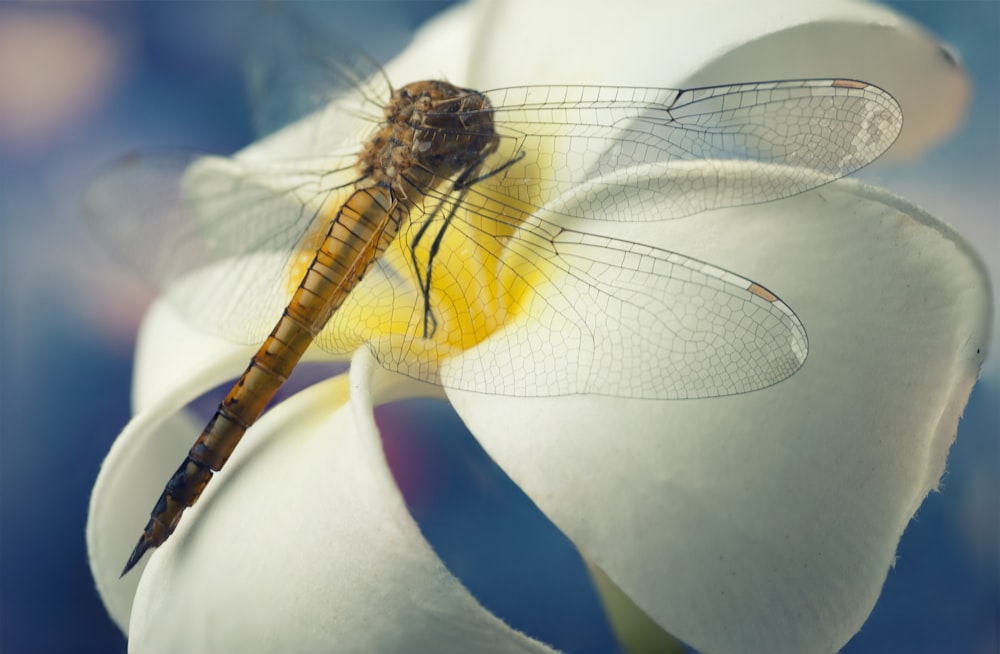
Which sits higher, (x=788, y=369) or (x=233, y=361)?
(x=788, y=369)

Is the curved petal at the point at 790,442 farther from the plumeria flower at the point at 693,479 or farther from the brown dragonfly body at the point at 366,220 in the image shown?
the brown dragonfly body at the point at 366,220

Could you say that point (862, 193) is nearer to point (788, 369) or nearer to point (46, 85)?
point (788, 369)

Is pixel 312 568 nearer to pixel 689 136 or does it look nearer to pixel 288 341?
pixel 288 341

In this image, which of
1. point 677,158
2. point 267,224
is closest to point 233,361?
point 267,224

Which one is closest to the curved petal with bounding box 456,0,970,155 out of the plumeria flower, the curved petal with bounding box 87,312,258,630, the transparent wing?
the plumeria flower

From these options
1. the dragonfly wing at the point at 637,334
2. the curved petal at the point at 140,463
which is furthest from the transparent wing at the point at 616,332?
the curved petal at the point at 140,463

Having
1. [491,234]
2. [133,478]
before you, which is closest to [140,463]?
[133,478]

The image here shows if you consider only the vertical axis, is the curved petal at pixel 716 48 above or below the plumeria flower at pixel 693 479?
above

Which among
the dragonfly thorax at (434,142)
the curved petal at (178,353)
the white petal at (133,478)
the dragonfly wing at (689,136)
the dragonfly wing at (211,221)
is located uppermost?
the dragonfly wing at (689,136)
